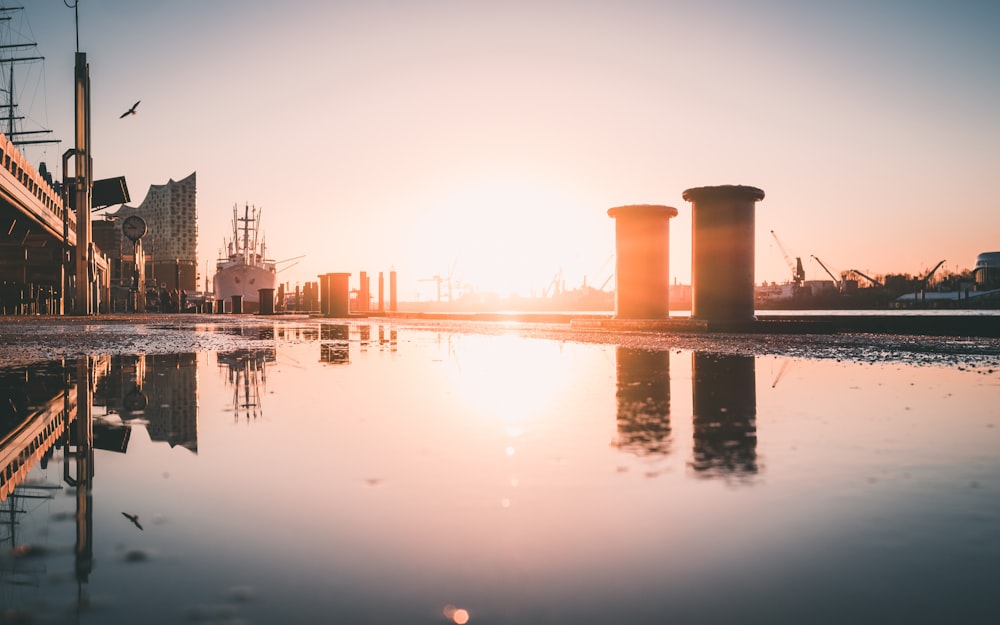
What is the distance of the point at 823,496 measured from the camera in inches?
121

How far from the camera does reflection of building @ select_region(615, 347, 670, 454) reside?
14.3 ft

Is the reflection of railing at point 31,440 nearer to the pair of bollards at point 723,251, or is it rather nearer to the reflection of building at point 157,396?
the reflection of building at point 157,396

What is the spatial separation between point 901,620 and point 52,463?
13.1ft

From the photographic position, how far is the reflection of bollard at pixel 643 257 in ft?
61.0

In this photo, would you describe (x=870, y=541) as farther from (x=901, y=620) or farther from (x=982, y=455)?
(x=982, y=455)

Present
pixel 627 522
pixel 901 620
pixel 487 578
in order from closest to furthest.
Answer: pixel 901 620
pixel 487 578
pixel 627 522

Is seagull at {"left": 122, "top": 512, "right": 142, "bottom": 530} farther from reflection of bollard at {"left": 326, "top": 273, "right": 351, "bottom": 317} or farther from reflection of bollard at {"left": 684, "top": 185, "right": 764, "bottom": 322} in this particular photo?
reflection of bollard at {"left": 326, "top": 273, "right": 351, "bottom": 317}

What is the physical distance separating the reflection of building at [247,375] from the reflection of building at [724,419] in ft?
11.0

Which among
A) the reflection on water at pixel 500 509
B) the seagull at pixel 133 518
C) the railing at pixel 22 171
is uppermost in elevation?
the railing at pixel 22 171

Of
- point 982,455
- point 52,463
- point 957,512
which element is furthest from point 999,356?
point 52,463

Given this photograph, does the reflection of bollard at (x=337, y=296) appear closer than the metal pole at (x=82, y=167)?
No

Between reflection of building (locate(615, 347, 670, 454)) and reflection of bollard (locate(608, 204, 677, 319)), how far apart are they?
8239mm

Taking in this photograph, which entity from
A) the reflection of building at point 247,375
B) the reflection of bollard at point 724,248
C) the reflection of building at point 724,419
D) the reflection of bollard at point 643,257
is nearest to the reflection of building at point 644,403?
the reflection of building at point 724,419

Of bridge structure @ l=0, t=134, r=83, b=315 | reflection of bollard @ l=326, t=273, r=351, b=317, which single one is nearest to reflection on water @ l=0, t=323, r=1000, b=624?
bridge structure @ l=0, t=134, r=83, b=315
